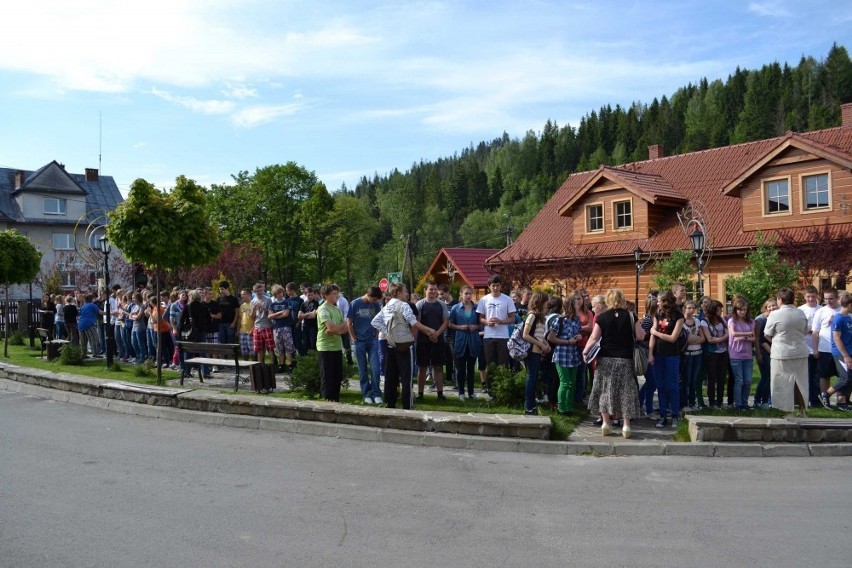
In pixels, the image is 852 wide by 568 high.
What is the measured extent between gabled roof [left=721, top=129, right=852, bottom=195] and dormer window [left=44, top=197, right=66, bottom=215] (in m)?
50.3

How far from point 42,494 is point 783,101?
111 meters

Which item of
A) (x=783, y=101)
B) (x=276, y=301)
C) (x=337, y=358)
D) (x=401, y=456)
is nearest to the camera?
(x=401, y=456)

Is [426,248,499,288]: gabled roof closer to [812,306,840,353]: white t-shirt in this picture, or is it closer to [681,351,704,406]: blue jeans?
[812,306,840,353]: white t-shirt

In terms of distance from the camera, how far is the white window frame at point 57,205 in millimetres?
53625

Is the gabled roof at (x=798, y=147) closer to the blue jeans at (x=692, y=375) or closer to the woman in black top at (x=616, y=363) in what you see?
the blue jeans at (x=692, y=375)

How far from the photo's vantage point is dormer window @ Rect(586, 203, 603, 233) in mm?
28516

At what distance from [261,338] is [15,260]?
12.4 metres

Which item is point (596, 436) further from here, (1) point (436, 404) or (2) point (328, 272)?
(2) point (328, 272)

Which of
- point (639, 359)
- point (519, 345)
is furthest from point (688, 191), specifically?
point (519, 345)

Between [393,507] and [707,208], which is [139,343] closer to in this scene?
[393,507]

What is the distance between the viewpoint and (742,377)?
10.2 m

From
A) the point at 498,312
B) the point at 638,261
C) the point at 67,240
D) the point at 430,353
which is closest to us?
the point at 430,353

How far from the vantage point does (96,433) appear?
9297mm

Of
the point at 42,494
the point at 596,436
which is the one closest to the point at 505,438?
the point at 596,436
